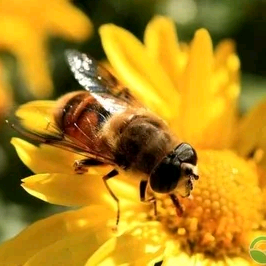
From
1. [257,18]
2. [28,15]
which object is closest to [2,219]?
[28,15]

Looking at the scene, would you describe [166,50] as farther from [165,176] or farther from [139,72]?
[165,176]

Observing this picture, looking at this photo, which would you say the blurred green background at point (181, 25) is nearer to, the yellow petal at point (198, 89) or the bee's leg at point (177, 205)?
the yellow petal at point (198, 89)

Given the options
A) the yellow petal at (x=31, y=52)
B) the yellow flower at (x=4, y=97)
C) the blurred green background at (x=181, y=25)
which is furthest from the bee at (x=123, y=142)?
the blurred green background at (x=181, y=25)

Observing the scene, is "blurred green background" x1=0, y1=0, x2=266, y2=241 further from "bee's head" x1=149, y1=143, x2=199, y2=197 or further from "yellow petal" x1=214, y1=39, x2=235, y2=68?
"bee's head" x1=149, y1=143, x2=199, y2=197

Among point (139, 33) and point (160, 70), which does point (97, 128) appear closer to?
point (160, 70)

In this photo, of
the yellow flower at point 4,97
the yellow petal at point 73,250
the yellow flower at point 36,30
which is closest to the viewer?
the yellow petal at point 73,250

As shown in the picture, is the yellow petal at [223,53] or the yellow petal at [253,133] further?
the yellow petal at [223,53]

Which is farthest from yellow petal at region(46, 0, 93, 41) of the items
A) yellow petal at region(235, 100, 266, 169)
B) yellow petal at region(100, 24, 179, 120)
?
yellow petal at region(235, 100, 266, 169)
